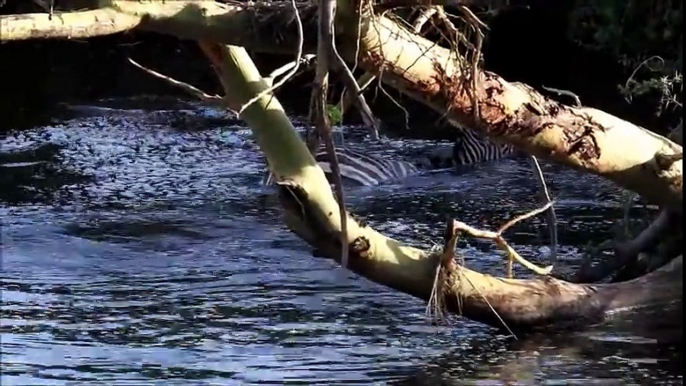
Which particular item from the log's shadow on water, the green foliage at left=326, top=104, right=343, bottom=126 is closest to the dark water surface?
the log's shadow on water

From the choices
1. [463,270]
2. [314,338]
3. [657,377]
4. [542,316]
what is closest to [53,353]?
[314,338]

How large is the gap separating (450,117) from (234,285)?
1.42 m

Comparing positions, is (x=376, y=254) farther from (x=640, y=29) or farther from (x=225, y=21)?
(x=640, y=29)

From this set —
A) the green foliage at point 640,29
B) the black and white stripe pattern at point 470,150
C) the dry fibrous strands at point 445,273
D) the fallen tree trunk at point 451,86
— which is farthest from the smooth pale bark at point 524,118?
the black and white stripe pattern at point 470,150

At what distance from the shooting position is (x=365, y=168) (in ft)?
25.6

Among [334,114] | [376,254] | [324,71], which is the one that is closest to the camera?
[324,71]

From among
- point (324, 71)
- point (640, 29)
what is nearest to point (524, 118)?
point (324, 71)

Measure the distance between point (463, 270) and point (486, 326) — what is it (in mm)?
371

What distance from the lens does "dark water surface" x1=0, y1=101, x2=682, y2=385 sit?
3883 mm

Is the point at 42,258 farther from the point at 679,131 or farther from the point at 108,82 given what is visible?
the point at 108,82

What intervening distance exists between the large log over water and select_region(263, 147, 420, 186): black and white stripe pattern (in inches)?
131

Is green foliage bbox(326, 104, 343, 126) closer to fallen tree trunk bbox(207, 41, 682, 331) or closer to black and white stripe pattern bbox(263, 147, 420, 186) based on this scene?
fallen tree trunk bbox(207, 41, 682, 331)

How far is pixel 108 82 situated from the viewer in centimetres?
1260

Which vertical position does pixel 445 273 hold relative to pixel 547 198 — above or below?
below
